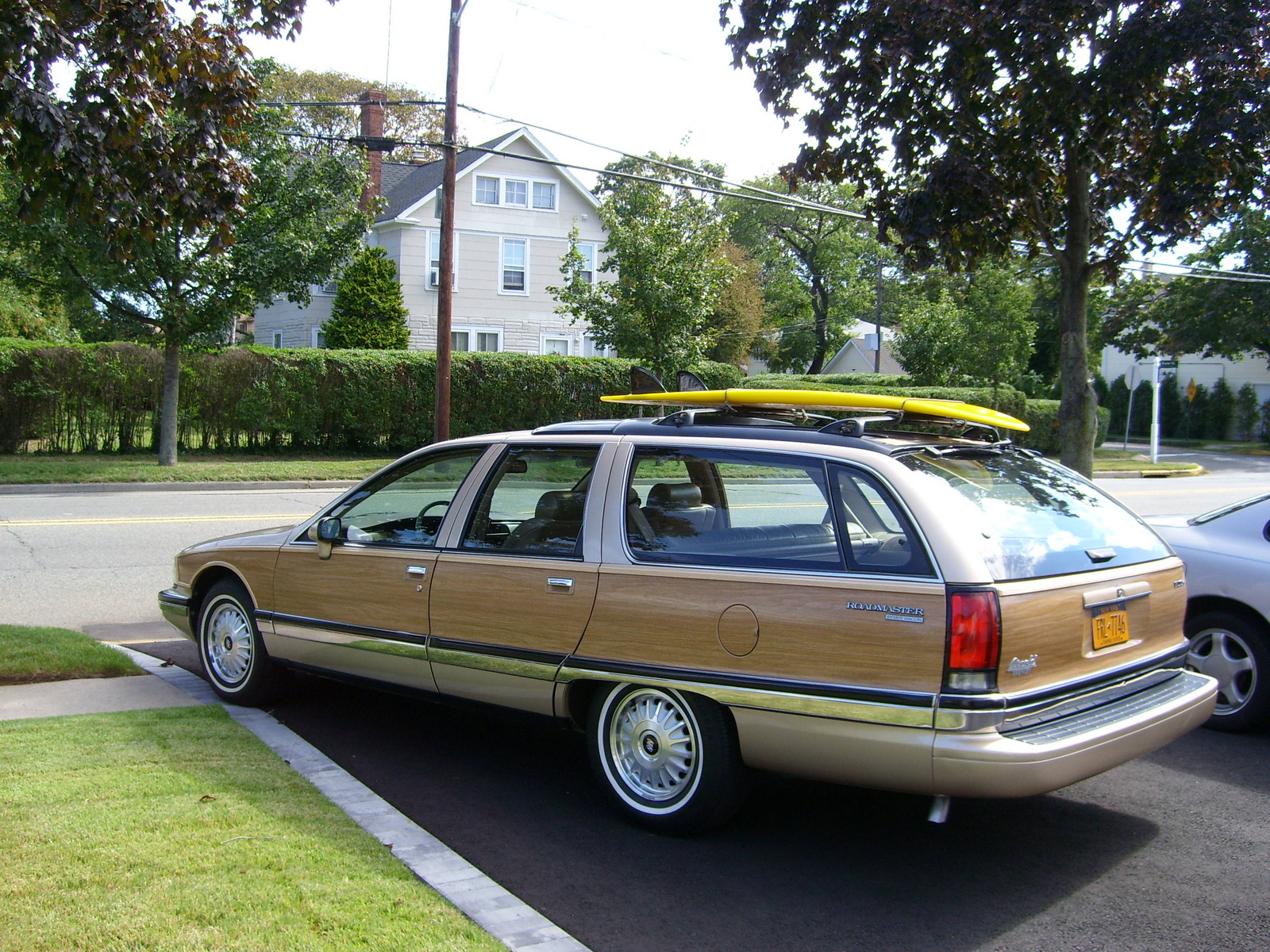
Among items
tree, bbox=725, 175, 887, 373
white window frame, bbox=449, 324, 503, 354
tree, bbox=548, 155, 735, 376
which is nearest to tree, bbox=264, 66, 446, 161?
white window frame, bbox=449, 324, 503, 354

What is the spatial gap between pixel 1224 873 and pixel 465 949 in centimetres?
291

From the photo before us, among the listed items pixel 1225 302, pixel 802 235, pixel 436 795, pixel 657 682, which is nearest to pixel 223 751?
pixel 436 795

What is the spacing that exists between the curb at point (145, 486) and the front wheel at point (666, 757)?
13.9 metres

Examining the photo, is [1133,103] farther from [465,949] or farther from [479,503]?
[465,949]

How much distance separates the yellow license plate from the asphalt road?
2.81 ft

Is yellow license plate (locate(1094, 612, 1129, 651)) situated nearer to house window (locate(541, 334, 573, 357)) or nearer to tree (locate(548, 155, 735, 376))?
tree (locate(548, 155, 735, 376))

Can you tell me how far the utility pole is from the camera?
1970 cm

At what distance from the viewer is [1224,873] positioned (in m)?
4.12

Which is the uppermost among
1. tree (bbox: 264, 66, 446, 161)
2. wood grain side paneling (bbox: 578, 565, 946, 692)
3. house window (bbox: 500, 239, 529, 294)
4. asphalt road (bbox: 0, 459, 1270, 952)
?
tree (bbox: 264, 66, 446, 161)

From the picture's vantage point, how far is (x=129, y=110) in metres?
6.91

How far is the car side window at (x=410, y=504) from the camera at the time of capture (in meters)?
5.44

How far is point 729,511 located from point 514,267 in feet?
110

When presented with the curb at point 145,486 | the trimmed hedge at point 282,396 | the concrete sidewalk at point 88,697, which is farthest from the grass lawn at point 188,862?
the trimmed hedge at point 282,396

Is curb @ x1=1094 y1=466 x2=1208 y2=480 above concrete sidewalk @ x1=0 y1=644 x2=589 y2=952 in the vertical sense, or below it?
above
